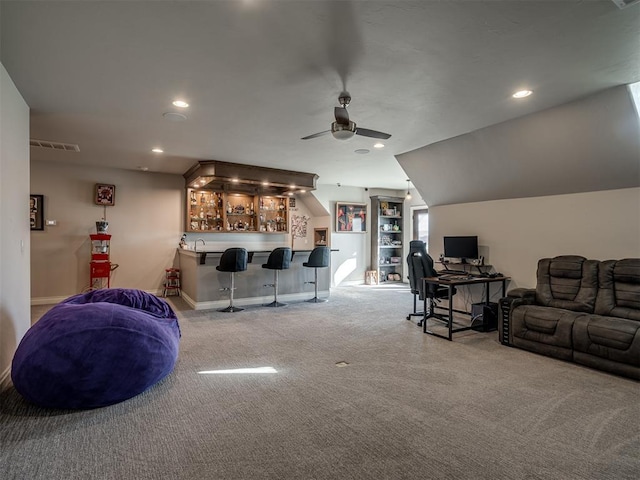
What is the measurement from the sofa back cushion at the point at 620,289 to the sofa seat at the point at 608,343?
1.01 ft

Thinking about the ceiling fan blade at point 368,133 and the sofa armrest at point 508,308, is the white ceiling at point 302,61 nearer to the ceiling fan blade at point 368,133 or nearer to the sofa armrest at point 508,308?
the ceiling fan blade at point 368,133

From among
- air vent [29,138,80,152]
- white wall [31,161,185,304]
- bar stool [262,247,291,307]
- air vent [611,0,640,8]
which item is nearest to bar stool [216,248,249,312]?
bar stool [262,247,291,307]

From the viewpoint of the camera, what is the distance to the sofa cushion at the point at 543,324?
353cm

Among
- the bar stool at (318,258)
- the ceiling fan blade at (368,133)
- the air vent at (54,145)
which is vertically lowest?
the bar stool at (318,258)

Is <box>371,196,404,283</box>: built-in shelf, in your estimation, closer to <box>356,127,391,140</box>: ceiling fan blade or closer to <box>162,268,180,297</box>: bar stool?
<box>162,268,180,297</box>: bar stool

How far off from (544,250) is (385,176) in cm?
368

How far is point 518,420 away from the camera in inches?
94.0

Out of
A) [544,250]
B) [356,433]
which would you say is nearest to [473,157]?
[544,250]

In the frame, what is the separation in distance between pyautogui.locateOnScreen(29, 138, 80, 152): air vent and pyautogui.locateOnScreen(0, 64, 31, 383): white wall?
5.45ft

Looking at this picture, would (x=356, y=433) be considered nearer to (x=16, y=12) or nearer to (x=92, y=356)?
(x=92, y=356)

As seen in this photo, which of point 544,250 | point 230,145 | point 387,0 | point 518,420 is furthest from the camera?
point 230,145

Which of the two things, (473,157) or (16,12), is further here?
(473,157)

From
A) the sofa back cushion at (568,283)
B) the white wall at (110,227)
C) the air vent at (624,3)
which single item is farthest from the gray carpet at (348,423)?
the white wall at (110,227)

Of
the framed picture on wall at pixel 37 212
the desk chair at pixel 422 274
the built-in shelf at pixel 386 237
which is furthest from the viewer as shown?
the built-in shelf at pixel 386 237
